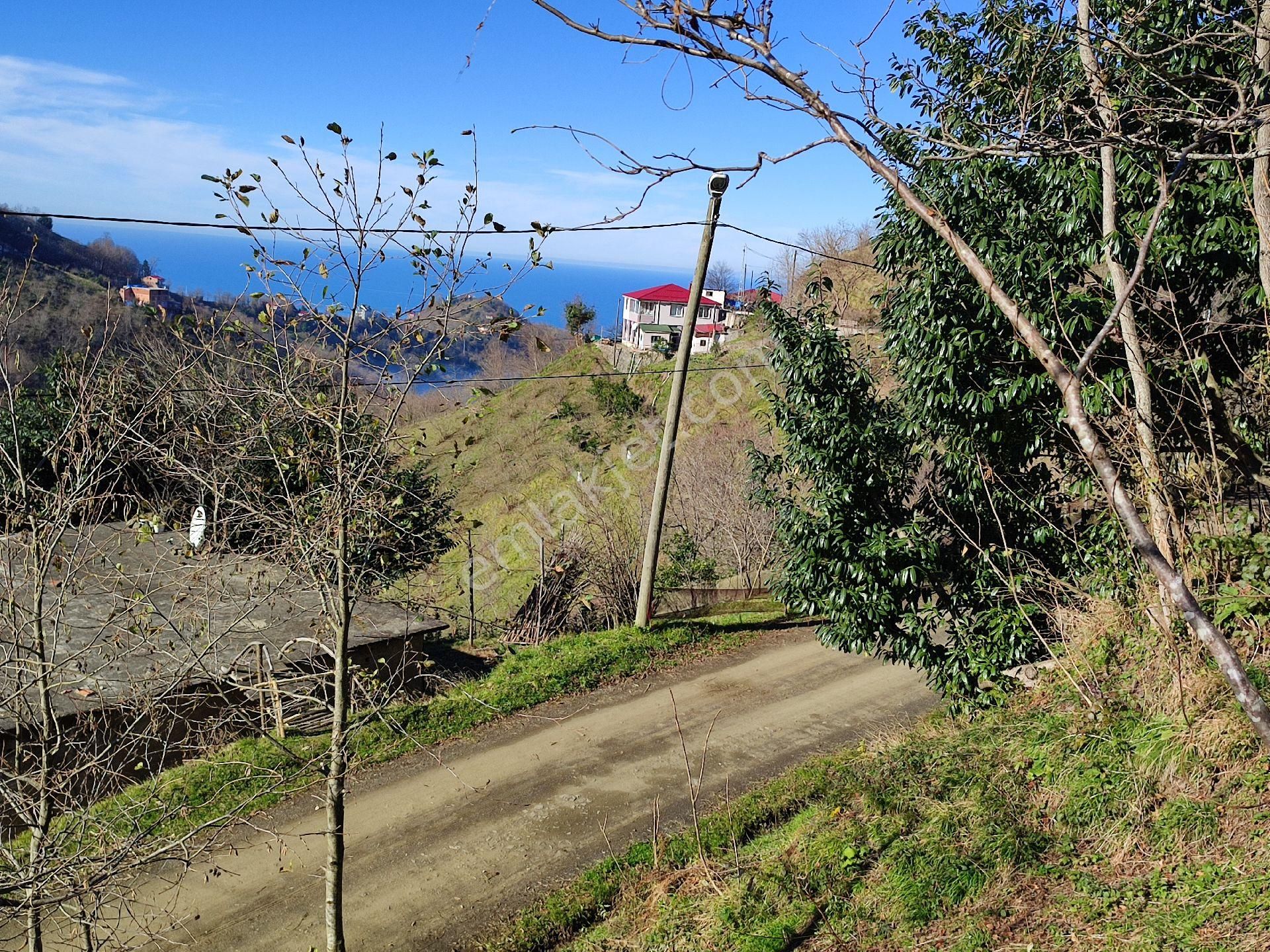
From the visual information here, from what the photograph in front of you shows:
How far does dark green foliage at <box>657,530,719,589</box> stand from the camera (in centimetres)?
1897

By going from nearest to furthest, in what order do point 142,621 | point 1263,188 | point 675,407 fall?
1. point 1263,188
2. point 142,621
3. point 675,407

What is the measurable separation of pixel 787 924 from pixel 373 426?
4.12 m

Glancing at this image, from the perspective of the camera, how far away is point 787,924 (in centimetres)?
569

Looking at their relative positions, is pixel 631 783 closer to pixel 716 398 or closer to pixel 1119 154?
pixel 1119 154

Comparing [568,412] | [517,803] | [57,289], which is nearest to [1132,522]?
[517,803]

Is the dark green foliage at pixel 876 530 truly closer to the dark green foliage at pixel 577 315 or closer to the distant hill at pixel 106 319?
the distant hill at pixel 106 319

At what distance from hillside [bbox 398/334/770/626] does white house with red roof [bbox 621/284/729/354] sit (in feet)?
24.9

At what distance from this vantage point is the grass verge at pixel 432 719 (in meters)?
7.14

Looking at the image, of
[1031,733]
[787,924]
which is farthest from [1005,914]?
[1031,733]

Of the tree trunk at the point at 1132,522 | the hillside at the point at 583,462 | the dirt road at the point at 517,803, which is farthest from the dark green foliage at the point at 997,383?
the hillside at the point at 583,462

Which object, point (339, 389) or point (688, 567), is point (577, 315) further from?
point (339, 389)

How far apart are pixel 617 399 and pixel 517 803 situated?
41.0 meters

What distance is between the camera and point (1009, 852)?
582 cm

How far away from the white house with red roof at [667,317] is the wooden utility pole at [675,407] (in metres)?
44.0
